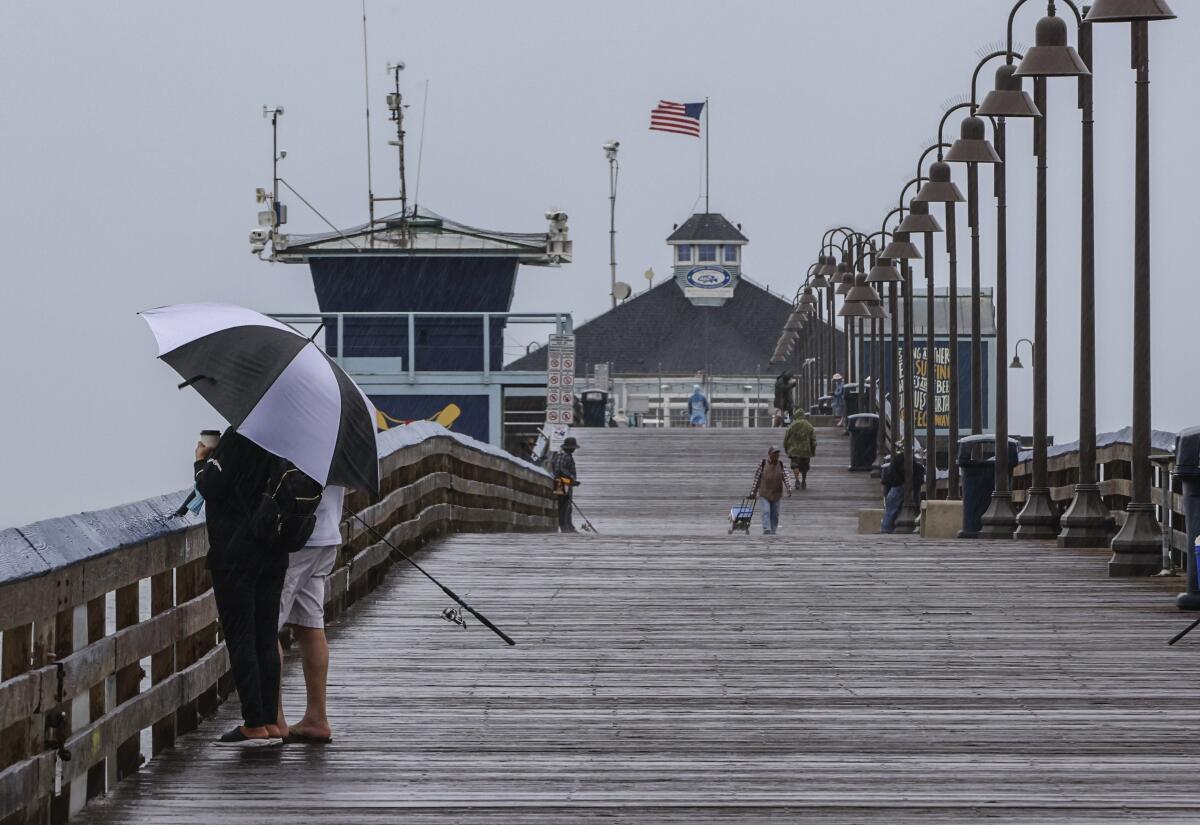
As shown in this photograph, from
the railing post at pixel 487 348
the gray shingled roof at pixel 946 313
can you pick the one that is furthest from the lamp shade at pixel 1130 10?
the gray shingled roof at pixel 946 313

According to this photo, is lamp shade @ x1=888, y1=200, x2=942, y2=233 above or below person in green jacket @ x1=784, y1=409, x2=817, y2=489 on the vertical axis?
above

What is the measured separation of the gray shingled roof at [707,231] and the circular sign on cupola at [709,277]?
2529mm

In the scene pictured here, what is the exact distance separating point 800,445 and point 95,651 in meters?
36.0

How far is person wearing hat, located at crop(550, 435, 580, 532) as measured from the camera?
34.5 m

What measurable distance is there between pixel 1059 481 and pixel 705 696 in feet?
46.4

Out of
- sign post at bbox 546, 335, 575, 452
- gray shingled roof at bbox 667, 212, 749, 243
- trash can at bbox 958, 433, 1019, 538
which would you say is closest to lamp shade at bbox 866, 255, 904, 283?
sign post at bbox 546, 335, 575, 452

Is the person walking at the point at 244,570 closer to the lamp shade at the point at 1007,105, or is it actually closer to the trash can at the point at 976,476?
Answer: the lamp shade at the point at 1007,105

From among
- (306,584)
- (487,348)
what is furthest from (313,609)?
(487,348)

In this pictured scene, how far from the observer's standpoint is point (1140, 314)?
1666cm

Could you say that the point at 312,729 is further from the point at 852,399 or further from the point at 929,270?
the point at 852,399

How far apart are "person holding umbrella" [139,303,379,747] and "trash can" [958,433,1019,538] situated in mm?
16668

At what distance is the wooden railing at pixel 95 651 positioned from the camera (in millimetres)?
6320

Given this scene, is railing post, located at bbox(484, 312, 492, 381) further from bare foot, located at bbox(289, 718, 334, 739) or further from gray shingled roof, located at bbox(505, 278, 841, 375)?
gray shingled roof, located at bbox(505, 278, 841, 375)

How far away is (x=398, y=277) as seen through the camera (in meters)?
54.4
